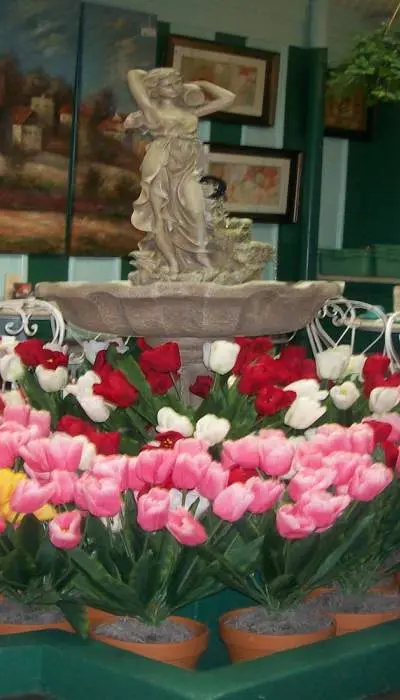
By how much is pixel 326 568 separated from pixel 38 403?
2.09 feet

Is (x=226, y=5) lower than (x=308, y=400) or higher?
higher

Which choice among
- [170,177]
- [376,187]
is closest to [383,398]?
[170,177]

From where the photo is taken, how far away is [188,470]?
5.20 ft

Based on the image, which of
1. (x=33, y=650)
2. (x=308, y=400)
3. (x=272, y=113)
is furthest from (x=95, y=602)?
(x=272, y=113)

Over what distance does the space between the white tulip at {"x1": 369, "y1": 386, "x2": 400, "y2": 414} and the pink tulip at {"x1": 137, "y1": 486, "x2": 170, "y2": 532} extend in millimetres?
508

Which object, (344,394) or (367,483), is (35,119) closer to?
(344,394)

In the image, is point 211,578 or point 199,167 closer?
point 211,578

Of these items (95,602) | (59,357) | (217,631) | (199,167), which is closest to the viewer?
(95,602)

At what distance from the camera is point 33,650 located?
1.57m

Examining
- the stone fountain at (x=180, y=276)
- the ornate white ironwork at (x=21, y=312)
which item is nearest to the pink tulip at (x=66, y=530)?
the stone fountain at (x=180, y=276)

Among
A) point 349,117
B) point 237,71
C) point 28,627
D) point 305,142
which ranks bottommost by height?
point 28,627

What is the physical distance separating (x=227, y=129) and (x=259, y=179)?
370 millimetres

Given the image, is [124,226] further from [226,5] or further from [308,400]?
[308,400]

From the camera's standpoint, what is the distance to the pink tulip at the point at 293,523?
1.58 meters
